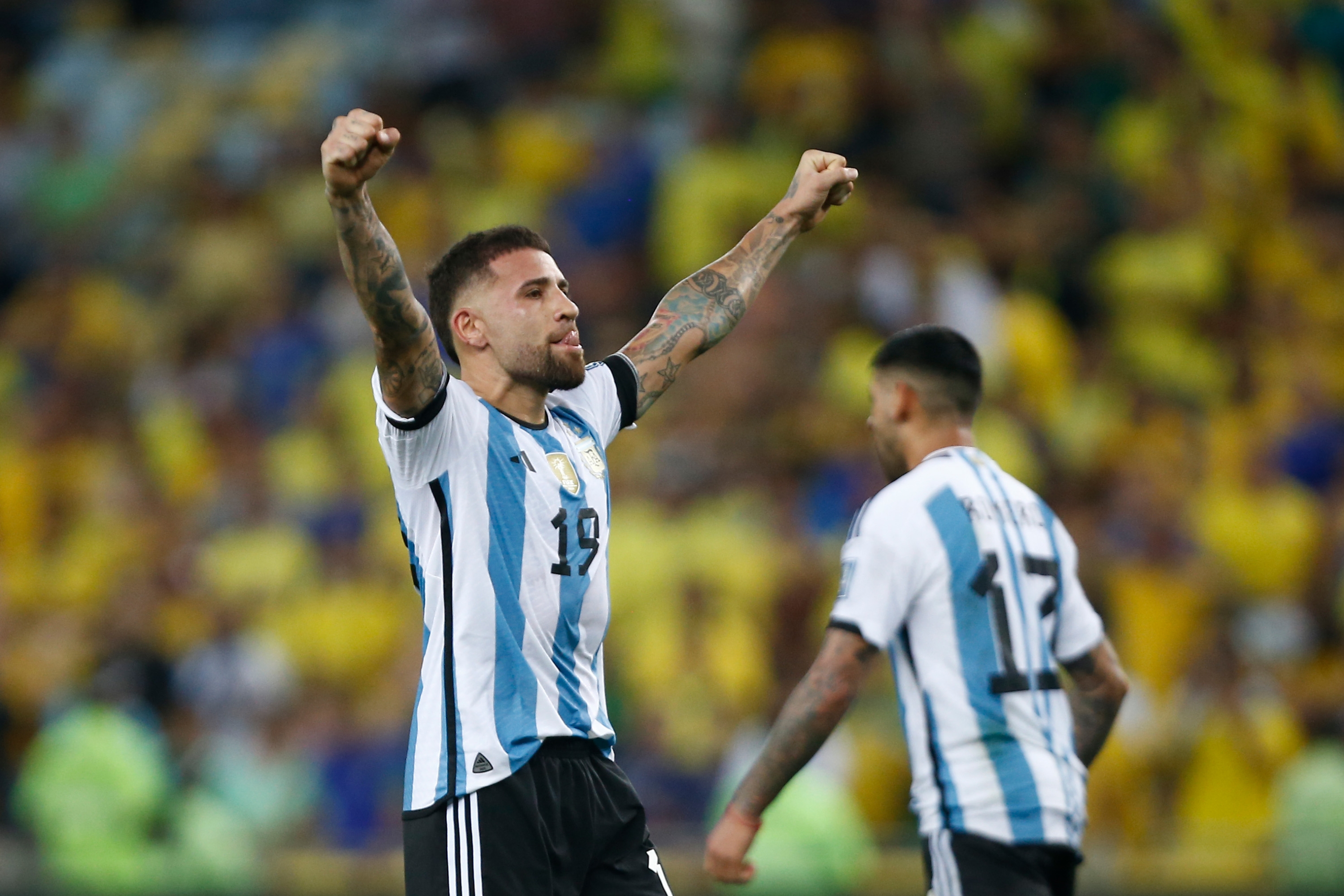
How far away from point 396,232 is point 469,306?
27.2 ft

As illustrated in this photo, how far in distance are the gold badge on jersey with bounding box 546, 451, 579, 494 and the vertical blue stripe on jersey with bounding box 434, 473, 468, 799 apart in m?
0.33

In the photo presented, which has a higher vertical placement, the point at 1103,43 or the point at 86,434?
the point at 1103,43

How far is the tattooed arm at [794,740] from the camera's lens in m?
4.73

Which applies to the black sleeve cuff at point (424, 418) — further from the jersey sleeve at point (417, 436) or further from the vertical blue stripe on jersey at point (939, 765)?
the vertical blue stripe on jersey at point (939, 765)

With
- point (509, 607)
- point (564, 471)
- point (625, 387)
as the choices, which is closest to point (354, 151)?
point (564, 471)

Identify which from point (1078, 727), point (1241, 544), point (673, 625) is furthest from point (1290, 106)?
point (1078, 727)

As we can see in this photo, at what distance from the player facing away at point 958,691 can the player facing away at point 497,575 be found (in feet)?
1.70

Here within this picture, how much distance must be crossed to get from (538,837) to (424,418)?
1113 millimetres

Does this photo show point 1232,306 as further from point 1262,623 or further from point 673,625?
point 673,625

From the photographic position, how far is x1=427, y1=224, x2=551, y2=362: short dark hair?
5000mm

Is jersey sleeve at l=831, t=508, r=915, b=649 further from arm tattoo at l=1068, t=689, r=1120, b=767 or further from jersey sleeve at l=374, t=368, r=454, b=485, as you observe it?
jersey sleeve at l=374, t=368, r=454, b=485

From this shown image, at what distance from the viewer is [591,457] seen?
5000 mm

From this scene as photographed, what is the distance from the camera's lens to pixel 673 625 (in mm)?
9492

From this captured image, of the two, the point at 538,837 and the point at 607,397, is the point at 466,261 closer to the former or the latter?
the point at 607,397
